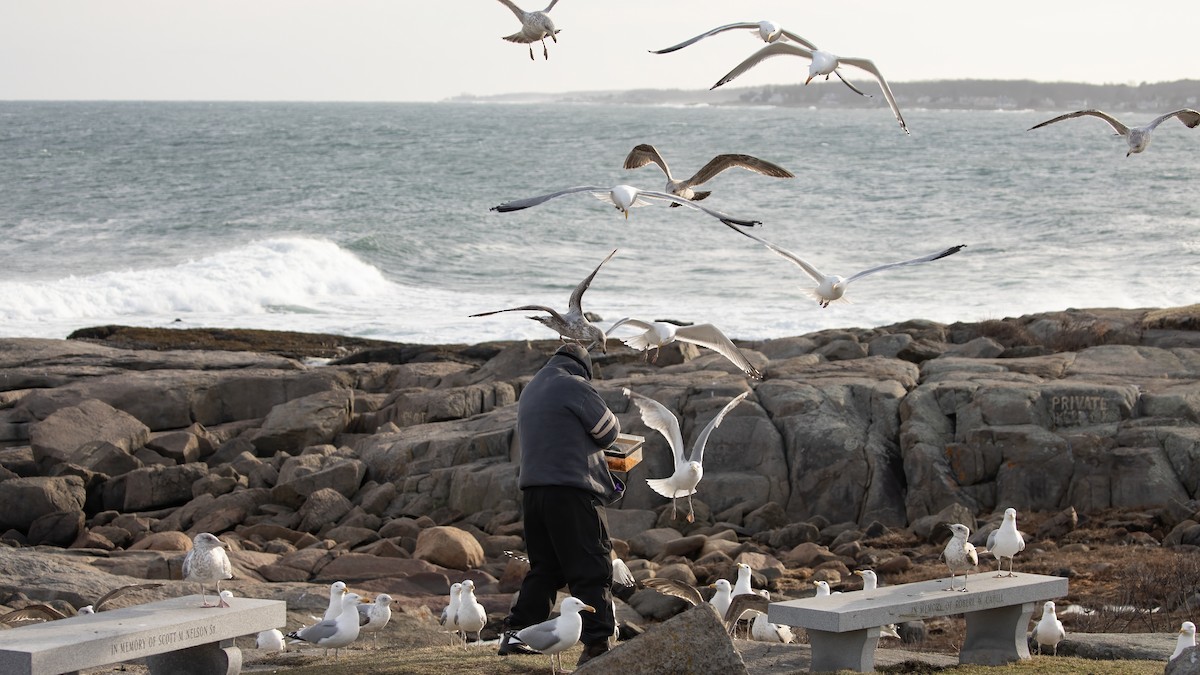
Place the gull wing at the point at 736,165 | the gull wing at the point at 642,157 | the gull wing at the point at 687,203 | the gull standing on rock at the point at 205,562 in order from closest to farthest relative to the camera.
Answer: the gull standing on rock at the point at 205,562 → the gull wing at the point at 687,203 → the gull wing at the point at 736,165 → the gull wing at the point at 642,157

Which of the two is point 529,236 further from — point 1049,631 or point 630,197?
point 1049,631

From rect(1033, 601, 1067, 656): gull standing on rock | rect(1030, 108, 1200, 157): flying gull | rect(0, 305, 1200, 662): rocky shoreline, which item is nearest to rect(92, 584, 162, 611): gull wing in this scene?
rect(0, 305, 1200, 662): rocky shoreline

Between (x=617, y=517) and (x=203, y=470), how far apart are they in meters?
5.26

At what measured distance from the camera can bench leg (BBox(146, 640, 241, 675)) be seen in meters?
8.70

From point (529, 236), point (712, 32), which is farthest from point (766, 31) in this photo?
point (529, 236)

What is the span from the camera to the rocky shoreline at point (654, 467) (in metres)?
14.4

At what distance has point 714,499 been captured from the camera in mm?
16469

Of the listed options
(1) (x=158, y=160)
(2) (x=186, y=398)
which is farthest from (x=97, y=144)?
(2) (x=186, y=398)

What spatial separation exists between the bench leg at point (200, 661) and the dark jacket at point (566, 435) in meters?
2.15

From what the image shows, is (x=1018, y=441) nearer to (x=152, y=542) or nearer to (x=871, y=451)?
(x=871, y=451)

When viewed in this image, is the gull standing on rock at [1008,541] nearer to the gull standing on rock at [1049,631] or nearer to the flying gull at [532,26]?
the gull standing on rock at [1049,631]

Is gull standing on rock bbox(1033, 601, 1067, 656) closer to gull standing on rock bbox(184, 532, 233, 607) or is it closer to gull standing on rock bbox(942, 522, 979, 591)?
gull standing on rock bbox(942, 522, 979, 591)

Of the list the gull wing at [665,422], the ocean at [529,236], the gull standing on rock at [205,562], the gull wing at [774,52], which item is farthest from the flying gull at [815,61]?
the ocean at [529,236]

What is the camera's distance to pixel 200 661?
8703 mm
